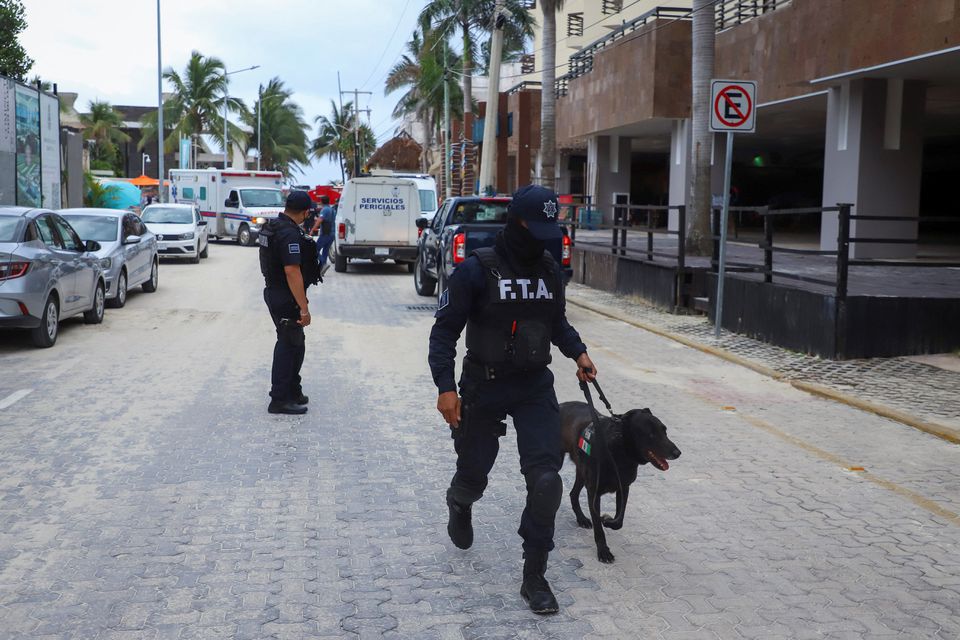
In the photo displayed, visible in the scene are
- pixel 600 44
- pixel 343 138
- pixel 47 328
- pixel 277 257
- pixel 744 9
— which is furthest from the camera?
pixel 343 138

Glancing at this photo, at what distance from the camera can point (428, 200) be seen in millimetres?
30750

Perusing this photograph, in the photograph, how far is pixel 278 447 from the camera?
289 inches

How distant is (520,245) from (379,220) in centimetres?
1947

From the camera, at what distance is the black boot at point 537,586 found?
170 inches

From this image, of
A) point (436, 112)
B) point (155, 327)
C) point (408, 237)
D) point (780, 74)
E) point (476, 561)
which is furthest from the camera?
point (436, 112)

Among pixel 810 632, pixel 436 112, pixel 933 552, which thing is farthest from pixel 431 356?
pixel 436 112

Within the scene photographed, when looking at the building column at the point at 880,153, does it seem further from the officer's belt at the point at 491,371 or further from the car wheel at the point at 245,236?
the car wheel at the point at 245,236

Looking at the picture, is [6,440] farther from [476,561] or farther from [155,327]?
[155,327]

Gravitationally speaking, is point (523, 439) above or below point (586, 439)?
above

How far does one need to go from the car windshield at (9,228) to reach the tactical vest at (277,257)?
4.95m

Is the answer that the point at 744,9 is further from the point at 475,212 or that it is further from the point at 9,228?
the point at 9,228

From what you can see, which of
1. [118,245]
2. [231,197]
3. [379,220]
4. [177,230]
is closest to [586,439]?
[118,245]

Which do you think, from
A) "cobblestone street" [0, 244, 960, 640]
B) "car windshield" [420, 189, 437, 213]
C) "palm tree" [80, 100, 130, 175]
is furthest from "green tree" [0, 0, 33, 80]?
"palm tree" [80, 100, 130, 175]

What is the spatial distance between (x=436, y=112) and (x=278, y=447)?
50931 millimetres
